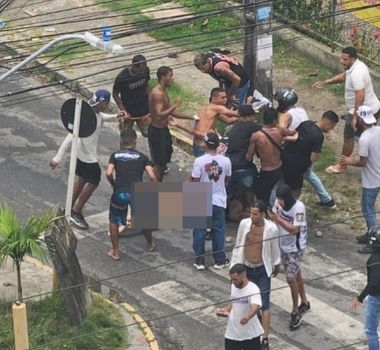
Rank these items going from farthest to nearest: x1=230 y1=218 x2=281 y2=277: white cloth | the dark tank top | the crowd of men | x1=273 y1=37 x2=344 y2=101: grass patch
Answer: x1=273 y1=37 x2=344 y2=101: grass patch, the dark tank top, the crowd of men, x1=230 y1=218 x2=281 y2=277: white cloth

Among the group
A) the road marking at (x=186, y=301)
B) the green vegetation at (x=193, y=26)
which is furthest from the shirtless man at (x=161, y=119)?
the green vegetation at (x=193, y=26)

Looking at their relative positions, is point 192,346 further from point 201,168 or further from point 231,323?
point 201,168

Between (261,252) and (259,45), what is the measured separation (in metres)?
5.99

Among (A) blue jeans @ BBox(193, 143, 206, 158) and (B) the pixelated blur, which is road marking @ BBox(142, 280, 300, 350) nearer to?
(B) the pixelated blur

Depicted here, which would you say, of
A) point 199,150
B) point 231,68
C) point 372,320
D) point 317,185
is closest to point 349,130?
point 317,185

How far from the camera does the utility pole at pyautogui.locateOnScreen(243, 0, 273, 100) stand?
17094mm

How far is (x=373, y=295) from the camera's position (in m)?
11.4

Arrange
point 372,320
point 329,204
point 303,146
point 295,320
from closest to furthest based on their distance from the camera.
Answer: point 372,320 → point 295,320 → point 303,146 → point 329,204

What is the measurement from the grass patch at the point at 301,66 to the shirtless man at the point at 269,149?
14.5 feet

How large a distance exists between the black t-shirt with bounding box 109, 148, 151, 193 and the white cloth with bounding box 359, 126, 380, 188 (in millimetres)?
2552

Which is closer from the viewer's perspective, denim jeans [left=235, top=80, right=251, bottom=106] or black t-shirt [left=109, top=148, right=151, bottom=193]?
black t-shirt [left=109, top=148, right=151, bottom=193]

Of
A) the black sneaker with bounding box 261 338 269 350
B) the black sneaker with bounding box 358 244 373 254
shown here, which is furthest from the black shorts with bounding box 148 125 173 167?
the black sneaker with bounding box 261 338 269 350

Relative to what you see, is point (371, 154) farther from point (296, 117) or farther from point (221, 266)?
point (221, 266)

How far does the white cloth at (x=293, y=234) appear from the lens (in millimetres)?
12289
